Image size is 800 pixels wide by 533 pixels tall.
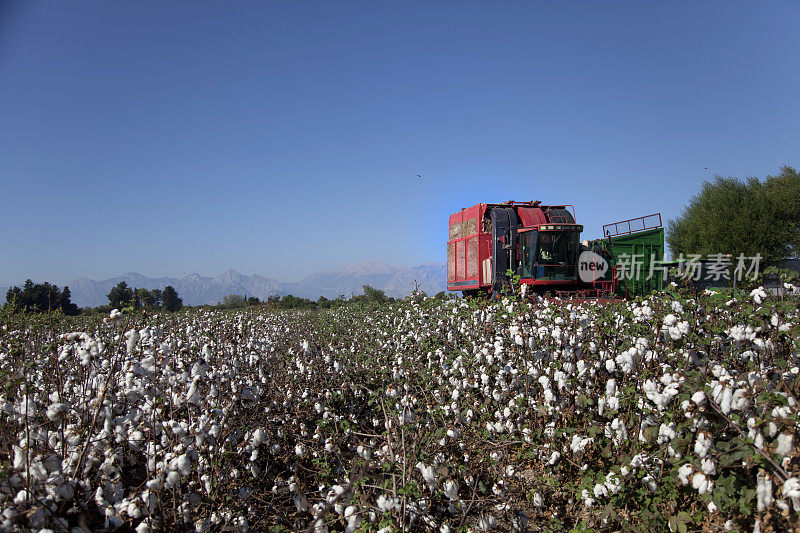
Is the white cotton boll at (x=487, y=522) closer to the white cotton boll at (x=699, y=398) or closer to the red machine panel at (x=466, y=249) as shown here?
the white cotton boll at (x=699, y=398)

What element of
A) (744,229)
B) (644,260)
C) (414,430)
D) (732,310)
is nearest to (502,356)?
(414,430)

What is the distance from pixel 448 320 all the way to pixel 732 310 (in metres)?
4.40

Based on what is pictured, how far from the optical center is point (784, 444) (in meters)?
2.54

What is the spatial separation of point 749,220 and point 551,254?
89.0 feet

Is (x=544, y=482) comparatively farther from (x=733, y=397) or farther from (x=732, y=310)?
(x=732, y=310)

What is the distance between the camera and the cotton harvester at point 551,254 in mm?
14312

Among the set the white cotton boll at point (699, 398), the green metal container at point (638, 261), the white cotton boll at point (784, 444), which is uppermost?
the green metal container at point (638, 261)

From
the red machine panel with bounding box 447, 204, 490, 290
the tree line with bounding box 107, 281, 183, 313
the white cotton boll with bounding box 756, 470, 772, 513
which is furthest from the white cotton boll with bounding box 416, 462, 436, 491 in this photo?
the red machine panel with bounding box 447, 204, 490, 290

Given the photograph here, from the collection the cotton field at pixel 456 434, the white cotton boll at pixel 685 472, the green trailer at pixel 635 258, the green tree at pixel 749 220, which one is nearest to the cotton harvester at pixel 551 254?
the green trailer at pixel 635 258

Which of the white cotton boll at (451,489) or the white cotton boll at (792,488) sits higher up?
the white cotton boll at (792,488)

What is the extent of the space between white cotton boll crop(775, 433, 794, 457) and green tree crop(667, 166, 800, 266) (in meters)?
36.2

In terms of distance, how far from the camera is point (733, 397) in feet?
9.41

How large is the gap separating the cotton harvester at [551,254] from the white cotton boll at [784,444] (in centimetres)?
1083

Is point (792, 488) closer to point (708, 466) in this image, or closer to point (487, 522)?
point (708, 466)
